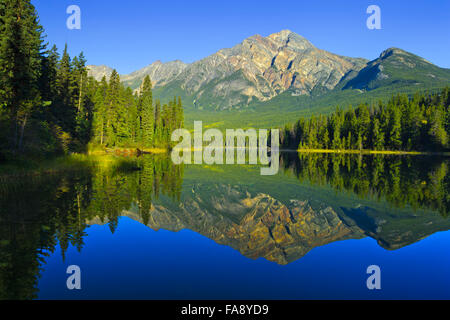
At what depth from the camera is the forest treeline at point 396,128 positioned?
99.8 m

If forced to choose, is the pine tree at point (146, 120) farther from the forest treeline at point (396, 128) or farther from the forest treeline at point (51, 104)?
the forest treeline at point (396, 128)

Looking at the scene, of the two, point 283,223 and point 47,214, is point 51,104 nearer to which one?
point 47,214

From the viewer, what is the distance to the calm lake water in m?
8.04

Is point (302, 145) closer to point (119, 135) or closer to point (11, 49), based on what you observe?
point (119, 135)

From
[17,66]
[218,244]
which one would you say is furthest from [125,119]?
[218,244]

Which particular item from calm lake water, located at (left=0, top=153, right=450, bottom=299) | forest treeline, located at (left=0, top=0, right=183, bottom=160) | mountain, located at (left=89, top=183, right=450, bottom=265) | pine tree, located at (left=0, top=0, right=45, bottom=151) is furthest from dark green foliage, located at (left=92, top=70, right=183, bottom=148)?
mountain, located at (left=89, top=183, right=450, bottom=265)

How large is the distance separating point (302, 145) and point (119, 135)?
97.0 m

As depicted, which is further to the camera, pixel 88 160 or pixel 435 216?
pixel 88 160

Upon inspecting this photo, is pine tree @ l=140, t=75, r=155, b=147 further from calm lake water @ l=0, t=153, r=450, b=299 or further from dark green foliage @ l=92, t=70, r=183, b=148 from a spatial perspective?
calm lake water @ l=0, t=153, r=450, b=299

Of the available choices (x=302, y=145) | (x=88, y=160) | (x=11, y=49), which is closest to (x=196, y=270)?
(x=11, y=49)

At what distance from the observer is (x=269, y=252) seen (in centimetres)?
1145

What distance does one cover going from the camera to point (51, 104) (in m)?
47.2

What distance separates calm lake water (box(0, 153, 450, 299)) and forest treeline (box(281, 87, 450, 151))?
312 feet

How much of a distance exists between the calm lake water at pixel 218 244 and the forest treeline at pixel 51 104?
11.8 m
